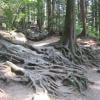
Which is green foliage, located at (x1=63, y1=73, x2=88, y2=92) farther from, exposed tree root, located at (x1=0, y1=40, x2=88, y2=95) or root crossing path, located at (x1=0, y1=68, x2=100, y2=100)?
root crossing path, located at (x1=0, y1=68, x2=100, y2=100)

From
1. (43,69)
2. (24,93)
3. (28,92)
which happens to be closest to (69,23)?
(43,69)

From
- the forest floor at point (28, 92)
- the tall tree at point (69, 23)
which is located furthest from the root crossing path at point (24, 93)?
the tall tree at point (69, 23)

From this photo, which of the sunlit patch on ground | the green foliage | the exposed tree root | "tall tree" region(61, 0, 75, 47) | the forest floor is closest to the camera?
the sunlit patch on ground

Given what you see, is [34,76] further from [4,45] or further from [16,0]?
[16,0]

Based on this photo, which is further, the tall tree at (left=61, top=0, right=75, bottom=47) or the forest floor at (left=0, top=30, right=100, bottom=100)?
the tall tree at (left=61, top=0, right=75, bottom=47)

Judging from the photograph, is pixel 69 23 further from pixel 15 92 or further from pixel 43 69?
pixel 15 92

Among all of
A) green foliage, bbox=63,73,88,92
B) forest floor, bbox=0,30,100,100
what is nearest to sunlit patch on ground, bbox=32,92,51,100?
forest floor, bbox=0,30,100,100

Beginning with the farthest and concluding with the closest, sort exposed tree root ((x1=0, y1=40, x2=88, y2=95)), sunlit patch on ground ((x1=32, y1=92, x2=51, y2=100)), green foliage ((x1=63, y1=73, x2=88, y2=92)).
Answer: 1. green foliage ((x1=63, y1=73, x2=88, y2=92))
2. exposed tree root ((x1=0, y1=40, x2=88, y2=95))
3. sunlit patch on ground ((x1=32, y1=92, x2=51, y2=100))

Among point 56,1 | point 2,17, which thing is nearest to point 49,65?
point 2,17

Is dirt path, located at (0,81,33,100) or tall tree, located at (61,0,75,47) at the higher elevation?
tall tree, located at (61,0,75,47)

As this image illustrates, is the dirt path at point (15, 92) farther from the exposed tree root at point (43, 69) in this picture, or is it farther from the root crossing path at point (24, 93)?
the exposed tree root at point (43, 69)

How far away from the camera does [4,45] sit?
11617 millimetres

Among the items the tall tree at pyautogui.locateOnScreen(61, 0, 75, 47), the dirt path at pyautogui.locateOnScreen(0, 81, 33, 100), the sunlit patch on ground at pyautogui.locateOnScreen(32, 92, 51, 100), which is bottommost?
the sunlit patch on ground at pyautogui.locateOnScreen(32, 92, 51, 100)

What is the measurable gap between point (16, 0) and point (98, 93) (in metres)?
A: 14.4
